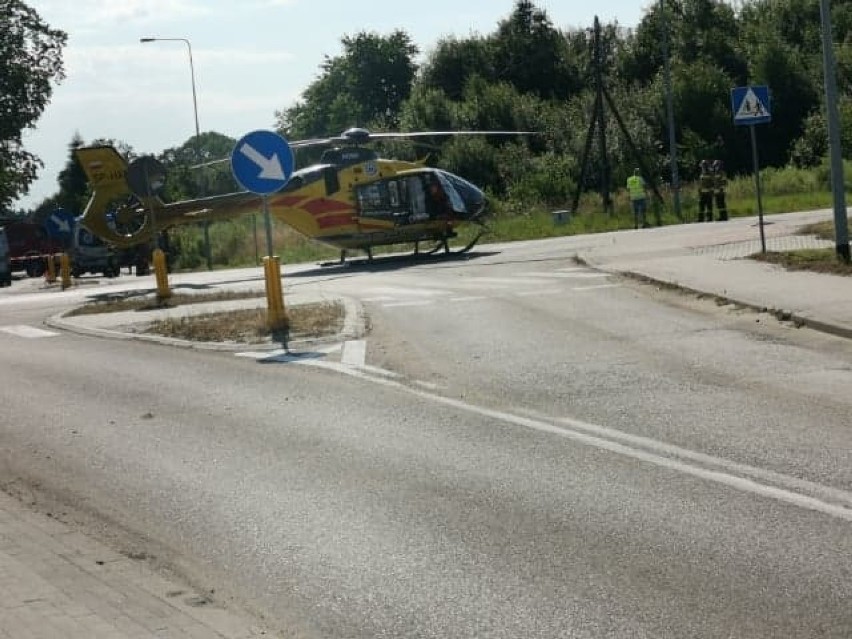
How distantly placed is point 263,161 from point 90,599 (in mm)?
11167

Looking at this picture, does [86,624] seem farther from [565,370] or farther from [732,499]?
[565,370]

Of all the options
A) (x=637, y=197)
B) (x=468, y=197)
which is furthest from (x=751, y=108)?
(x=637, y=197)

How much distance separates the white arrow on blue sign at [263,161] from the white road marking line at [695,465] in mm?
6108

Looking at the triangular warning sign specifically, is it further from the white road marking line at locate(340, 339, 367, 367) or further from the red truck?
the red truck

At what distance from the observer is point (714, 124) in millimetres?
59219

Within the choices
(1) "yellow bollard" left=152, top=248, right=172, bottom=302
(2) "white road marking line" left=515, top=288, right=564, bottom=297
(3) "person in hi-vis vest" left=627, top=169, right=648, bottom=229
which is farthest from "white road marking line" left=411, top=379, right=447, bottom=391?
(3) "person in hi-vis vest" left=627, top=169, right=648, bottom=229

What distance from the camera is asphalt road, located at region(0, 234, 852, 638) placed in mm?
5980

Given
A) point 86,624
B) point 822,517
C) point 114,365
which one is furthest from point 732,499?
point 114,365

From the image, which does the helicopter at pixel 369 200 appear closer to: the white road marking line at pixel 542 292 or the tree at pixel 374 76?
the white road marking line at pixel 542 292

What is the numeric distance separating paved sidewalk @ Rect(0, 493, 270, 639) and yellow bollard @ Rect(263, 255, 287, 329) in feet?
31.6

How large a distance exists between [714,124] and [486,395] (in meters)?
50.2

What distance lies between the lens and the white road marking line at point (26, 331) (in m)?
20.5

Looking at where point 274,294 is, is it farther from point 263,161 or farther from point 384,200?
point 384,200

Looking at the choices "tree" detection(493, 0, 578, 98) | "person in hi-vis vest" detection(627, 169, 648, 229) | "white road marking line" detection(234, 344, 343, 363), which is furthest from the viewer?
"tree" detection(493, 0, 578, 98)
